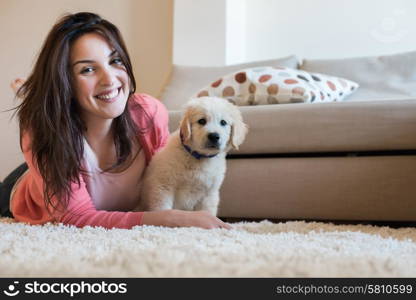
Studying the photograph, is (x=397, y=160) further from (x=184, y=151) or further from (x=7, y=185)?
(x=7, y=185)

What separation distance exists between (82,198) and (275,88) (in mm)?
1059

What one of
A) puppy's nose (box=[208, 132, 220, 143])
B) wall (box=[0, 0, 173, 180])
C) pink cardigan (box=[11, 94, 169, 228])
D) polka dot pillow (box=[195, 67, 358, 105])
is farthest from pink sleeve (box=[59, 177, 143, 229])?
wall (box=[0, 0, 173, 180])

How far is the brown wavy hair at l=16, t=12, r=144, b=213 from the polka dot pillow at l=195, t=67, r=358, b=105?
0.81 m

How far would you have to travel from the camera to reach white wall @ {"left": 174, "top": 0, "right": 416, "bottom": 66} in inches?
120

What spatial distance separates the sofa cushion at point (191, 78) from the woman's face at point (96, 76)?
1362mm

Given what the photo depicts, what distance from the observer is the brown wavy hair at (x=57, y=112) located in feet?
4.12

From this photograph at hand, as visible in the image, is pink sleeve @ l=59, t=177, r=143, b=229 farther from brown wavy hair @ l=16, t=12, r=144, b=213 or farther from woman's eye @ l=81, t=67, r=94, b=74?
woman's eye @ l=81, t=67, r=94, b=74

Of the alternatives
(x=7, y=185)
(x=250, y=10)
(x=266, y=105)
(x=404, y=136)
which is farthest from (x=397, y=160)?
(x=250, y=10)

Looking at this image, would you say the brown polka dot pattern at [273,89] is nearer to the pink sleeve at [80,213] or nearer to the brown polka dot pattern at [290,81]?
the brown polka dot pattern at [290,81]

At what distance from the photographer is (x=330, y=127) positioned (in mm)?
1653

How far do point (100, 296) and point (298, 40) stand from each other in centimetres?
305

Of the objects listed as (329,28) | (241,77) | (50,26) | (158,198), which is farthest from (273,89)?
(50,26)

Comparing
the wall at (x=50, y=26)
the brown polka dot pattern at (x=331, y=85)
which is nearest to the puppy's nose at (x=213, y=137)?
the brown polka dot pattern at (x=331, y=85)

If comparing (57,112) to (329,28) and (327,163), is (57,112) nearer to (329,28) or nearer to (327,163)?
(327,163)
